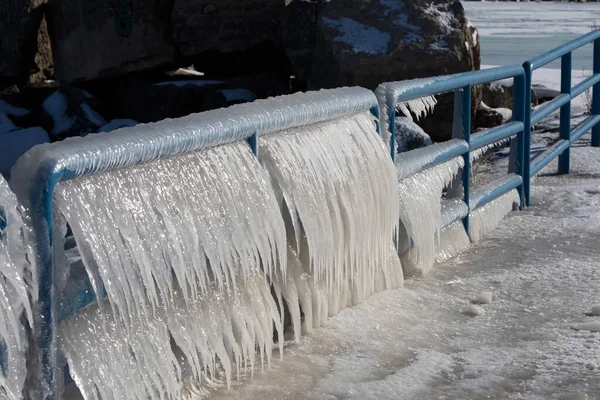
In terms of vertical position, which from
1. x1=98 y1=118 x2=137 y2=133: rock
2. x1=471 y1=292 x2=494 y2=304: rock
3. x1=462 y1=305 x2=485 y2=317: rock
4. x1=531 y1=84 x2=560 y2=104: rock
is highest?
x1=462 y1=305 x2=485 y2=317: rock

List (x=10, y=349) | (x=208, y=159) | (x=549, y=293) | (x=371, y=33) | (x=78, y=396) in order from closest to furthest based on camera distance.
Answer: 1. (x=10, y=349)
2. (x=78, y=396)
3. (x=208, y=159)
4. (x=549, y=293)
5. (x=371, y=33)

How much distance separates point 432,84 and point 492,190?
1056 millimetres

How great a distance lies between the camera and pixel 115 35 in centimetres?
1139

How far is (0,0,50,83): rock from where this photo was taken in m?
11.5

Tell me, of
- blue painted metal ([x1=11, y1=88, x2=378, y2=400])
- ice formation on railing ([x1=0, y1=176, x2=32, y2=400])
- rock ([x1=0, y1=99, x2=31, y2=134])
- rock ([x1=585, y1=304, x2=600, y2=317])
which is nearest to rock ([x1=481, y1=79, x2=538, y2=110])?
rock ([x1=0, y1=99, x2=31, y2=134])

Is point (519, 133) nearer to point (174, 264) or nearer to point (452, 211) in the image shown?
point (452, 211)

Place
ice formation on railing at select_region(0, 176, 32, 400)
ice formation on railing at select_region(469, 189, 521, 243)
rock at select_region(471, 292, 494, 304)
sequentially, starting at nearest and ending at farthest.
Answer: ice formation on railing at select_region(0, 176, 32, 400) → rock at select_region(471, 292, 494, 304) → ice formation on railing at select_region(469, 189, 521, 243)

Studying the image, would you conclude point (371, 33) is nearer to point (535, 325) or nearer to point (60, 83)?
point (60, 83)

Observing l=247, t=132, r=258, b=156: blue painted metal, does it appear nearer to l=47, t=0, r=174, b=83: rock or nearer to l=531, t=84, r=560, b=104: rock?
l=47, t=0, r=174, b=83: rock

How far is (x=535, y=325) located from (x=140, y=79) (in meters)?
8.73

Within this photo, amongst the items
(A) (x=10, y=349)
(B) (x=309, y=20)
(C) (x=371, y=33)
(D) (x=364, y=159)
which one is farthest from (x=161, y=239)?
(B) (x=309, y=20)

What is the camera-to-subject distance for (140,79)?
11.5 metres

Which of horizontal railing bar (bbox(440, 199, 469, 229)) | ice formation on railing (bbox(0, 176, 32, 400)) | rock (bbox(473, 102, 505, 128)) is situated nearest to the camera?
ice formation on railing (bbox(0, 176, 32, 400))

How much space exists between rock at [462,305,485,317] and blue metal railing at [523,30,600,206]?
1.96m
